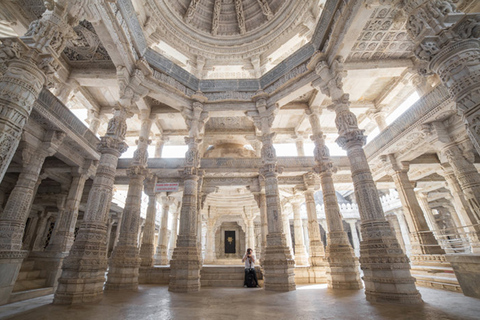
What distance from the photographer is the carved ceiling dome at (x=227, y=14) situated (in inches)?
548

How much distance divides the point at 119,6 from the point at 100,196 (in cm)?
630

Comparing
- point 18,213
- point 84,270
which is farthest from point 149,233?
point 84,270

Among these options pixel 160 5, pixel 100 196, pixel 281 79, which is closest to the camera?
pixel 100 196

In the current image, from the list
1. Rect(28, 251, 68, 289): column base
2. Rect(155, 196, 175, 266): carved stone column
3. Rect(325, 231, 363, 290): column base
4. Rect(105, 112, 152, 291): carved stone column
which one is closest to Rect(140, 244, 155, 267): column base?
Rect(105, 112, 152, 291): carved stone column

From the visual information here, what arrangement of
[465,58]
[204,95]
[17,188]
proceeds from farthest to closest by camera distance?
[204,95]
[17,188]
[465,58]

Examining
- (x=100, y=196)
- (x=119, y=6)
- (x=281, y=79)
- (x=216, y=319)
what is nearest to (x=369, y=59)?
(x=281, y=79)

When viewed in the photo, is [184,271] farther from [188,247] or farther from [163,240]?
[163,240]

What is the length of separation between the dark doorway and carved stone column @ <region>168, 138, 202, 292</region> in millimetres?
15794

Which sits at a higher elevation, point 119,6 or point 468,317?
point 119,6

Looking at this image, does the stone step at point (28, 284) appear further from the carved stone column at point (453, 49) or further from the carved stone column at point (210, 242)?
the carved stone column at point (453, 49)

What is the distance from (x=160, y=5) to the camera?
12.0m

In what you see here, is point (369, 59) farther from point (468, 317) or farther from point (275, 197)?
point (468, 317)

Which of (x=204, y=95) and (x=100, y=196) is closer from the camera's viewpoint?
(x=100, y=196)

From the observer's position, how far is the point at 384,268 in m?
5.46
